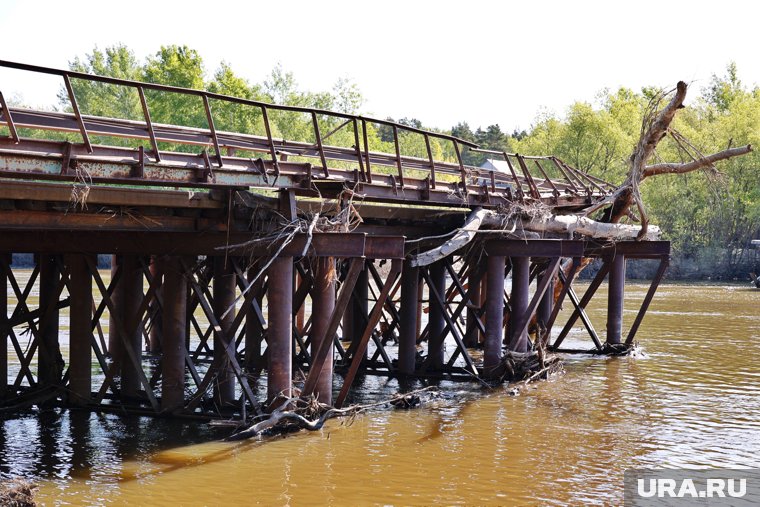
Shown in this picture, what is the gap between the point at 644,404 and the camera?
1412cm

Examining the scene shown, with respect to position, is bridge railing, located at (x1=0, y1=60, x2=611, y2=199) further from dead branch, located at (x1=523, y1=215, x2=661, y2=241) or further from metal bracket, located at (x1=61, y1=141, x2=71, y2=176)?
dead branch, located at (x1=523, y1=215, x2=661, y2=241)

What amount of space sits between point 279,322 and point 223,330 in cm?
127

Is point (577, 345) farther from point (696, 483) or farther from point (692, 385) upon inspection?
point (696, 483)

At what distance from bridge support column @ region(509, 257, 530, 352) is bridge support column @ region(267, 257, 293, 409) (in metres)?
5.81

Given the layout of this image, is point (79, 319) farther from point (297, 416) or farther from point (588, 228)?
point (588, 228)

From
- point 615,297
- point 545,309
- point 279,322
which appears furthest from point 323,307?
point 615,297

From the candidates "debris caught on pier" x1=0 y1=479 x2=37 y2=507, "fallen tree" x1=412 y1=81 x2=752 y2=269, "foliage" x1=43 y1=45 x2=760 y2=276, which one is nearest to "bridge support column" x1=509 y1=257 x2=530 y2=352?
"fallen tree" x1=412 y1=81 x2=752 y2=269

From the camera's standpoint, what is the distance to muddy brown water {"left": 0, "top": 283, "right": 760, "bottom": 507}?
913cm

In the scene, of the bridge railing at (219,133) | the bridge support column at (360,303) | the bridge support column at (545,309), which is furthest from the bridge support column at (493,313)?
the bridge support column at (545,309)

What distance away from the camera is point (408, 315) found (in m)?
15.4

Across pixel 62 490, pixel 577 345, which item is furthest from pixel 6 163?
pixel 577 345

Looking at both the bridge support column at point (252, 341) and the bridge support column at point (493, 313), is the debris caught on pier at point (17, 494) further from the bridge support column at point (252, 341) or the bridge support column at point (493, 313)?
the bridge support column at point (493, 313)

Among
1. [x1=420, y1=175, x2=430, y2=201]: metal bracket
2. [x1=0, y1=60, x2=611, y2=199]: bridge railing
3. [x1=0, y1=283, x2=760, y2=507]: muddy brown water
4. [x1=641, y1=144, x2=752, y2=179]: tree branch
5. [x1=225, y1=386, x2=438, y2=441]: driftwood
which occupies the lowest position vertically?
[x1=0, y1=283, x2=760, y2=507]: muddy brown water

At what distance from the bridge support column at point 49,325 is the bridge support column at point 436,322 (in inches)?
236
